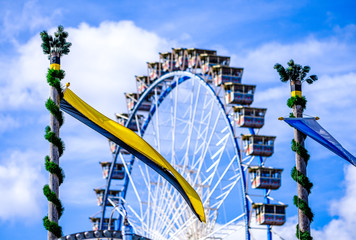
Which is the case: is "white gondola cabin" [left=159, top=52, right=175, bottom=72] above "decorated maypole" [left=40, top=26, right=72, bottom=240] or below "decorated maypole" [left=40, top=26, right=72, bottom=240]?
above

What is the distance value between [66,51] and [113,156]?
29.3 m

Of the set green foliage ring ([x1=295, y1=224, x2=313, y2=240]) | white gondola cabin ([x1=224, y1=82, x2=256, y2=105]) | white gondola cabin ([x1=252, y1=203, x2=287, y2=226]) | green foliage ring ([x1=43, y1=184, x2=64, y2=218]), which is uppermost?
white gondola cabin ([x1=224, y1=82, x2=256, y2=105])

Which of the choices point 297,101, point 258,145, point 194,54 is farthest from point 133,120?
point 297,101

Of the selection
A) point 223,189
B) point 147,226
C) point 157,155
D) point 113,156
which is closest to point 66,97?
point 157,155

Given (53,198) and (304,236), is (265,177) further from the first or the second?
(53,198)

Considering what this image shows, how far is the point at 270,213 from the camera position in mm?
43750

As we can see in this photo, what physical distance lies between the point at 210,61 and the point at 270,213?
31.2 feet

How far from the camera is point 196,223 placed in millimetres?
45062

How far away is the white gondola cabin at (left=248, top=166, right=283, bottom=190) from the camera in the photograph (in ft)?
145

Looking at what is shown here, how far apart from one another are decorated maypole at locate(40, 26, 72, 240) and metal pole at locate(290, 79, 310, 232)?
772 cm

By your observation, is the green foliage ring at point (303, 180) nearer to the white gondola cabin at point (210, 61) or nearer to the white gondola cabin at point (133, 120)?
the white gondola cabin at point (210, 61)

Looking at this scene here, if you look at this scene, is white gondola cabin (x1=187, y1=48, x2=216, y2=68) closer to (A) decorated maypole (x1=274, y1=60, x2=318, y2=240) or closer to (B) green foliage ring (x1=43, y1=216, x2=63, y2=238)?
(A) decorated maypole (x1=274, y1=60, x2=318, y2=240)

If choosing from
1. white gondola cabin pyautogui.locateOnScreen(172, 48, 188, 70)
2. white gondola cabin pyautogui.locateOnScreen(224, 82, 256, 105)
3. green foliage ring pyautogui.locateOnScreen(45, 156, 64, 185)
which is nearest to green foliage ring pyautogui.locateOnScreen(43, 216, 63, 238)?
green foliage ring pyautogui.locateOnScreen(45, 156, 64, 185)

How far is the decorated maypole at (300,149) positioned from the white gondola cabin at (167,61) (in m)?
21.2
